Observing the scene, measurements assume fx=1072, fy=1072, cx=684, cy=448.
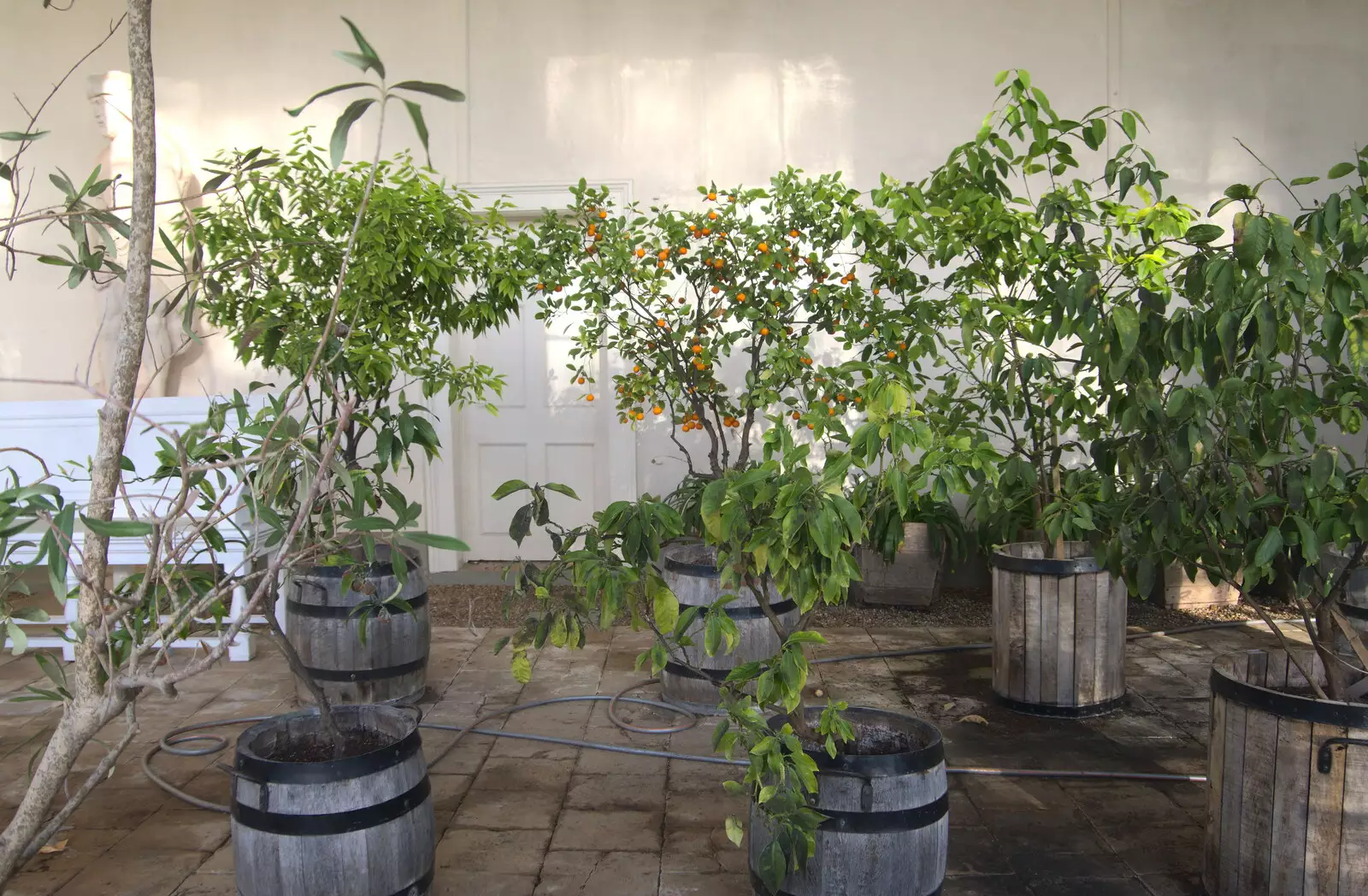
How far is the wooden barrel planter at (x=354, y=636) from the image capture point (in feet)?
13.0

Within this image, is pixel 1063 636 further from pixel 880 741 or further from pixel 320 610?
pixel 320 610

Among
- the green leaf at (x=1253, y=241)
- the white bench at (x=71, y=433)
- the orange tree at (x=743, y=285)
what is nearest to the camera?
the green leaf at (x=1253, y=241)

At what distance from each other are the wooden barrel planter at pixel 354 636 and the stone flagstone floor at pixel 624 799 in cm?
27

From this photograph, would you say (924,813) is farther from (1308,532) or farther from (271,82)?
(271,82)

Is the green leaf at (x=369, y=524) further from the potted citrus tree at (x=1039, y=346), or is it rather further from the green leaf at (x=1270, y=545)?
the potted citrus tree at (x=1039, y=346)

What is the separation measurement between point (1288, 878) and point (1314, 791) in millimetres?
224

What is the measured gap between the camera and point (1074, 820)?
3.24m

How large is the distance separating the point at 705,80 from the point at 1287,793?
515 centimetres

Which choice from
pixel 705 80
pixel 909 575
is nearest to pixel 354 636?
pixel 909 575

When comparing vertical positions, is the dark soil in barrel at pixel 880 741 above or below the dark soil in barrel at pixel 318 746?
above

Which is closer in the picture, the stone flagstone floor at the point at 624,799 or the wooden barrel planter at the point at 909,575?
the stone flagstone floor at the point at 624,799

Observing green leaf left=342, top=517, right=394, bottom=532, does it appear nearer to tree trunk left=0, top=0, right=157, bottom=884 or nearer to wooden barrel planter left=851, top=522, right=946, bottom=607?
tree trunk left=0, top=0, right=157, bottom=884

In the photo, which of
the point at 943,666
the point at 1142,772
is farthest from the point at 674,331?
the point at 1142,772

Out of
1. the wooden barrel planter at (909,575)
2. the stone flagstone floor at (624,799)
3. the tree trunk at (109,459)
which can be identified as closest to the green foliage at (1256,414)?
the stone flagstone floor at (624,799)
